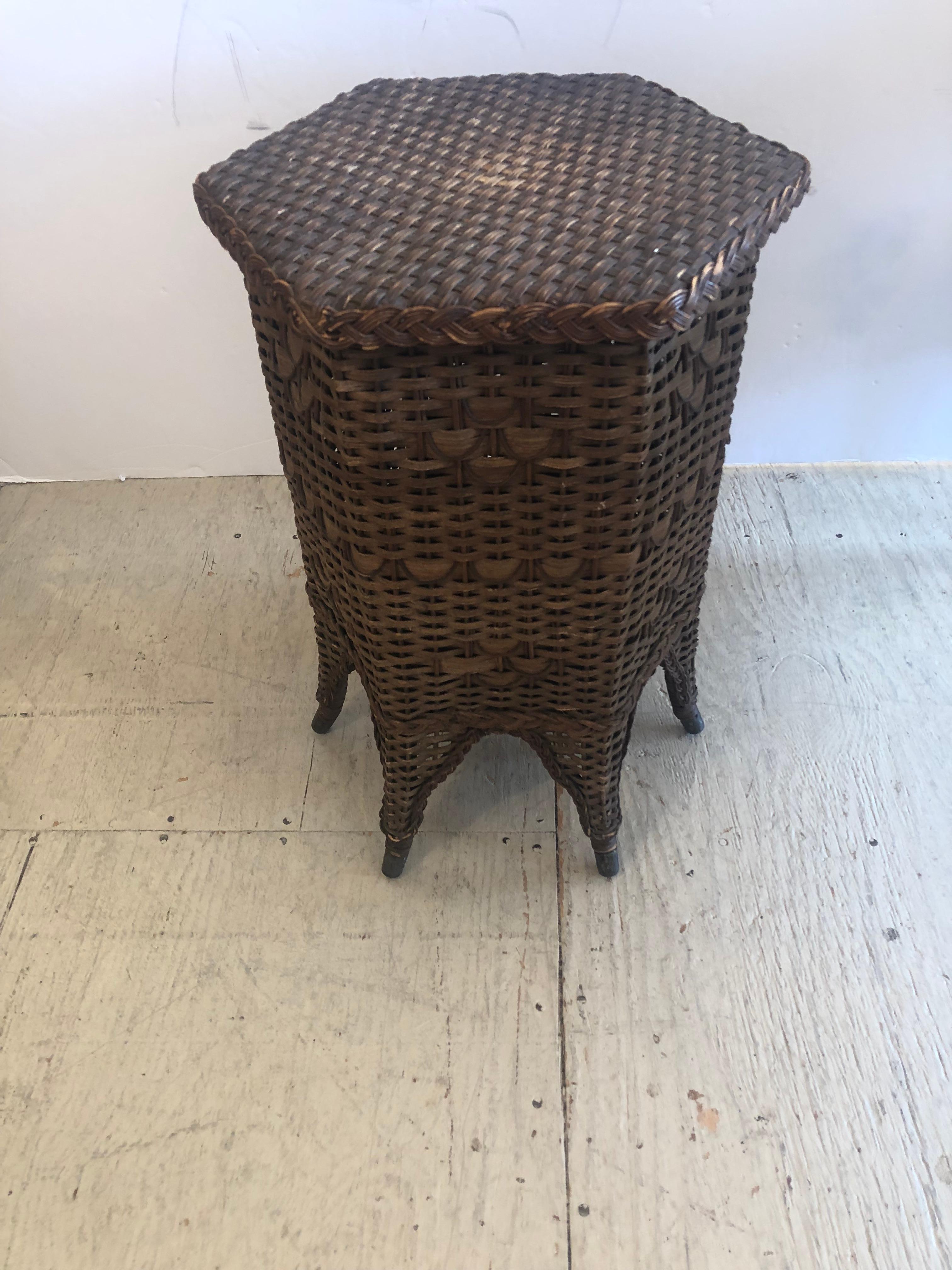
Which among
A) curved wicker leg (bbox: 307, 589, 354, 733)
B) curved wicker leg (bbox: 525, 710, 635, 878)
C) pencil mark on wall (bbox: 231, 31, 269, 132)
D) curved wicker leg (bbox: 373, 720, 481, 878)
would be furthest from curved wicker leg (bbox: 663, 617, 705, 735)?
pencil mark on wall (bbox: 231, 31, 269, 132)

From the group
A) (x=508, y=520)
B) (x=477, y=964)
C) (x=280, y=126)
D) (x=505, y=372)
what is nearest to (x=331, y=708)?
(x=477, y=964)

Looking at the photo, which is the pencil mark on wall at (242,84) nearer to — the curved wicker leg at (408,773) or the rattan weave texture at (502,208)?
the rattan weave texture at (502,208)

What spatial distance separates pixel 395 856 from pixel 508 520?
46 cm

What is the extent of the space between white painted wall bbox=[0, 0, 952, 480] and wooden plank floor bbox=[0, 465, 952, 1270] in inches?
13.2

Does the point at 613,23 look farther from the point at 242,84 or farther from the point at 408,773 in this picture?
the point at 408,773

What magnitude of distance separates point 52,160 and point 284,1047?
123cm

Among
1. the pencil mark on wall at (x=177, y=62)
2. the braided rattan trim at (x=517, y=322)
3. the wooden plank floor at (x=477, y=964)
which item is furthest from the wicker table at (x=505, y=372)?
the pencil mark on wall at (x=177, y=62)

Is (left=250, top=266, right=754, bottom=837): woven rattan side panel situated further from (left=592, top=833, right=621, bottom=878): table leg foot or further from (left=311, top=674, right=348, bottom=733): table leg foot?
(left=311, top=674, right=348, bottom=733): table leg foot

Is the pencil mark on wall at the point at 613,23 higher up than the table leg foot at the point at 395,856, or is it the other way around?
the pencil mark on wall at the point at 613,23

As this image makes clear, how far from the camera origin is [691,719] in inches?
50.0

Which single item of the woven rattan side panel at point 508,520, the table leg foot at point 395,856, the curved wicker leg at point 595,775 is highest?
the woven rattan side panel at point 508,520

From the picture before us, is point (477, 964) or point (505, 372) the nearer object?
point (505, 372)

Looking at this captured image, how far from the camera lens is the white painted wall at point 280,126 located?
4.26 ft

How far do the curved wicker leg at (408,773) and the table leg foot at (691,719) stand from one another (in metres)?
0.31
